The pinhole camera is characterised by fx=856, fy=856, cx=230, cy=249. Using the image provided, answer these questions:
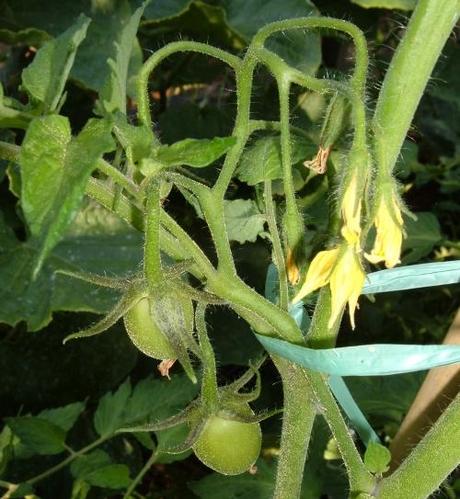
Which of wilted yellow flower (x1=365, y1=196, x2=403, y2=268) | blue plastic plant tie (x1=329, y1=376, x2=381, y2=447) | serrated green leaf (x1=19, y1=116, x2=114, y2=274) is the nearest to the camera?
serrated green leaf (x1=19, y1=116, x2=114, y2=274)

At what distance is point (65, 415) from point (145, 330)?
616 mm

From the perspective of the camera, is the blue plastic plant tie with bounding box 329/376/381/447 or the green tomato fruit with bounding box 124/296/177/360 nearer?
the green tomato fruit with bounding box 124/296/177/360

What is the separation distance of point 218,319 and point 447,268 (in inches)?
32.5

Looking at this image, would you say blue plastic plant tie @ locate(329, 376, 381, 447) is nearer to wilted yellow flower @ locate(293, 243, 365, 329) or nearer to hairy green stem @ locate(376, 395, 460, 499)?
hairy green stem @ locate(376, 395, 460, 499)

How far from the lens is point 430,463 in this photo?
0.72 metres

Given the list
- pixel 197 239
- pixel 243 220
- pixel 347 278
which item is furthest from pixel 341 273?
pixel 197 239

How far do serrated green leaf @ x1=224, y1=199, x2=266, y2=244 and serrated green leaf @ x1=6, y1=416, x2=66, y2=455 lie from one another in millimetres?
394

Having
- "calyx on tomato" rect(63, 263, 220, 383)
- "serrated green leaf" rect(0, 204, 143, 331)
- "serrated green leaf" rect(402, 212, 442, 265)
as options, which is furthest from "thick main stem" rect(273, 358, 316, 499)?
"serrated green leaf" rect(402, 212, 442, 265)

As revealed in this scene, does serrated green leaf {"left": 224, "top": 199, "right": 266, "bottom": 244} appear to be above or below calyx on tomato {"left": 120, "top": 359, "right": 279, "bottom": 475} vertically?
above

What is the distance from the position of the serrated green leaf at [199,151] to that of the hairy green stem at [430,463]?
0.32 m

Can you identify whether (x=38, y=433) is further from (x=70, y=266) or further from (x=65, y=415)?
(x=70, y=266)

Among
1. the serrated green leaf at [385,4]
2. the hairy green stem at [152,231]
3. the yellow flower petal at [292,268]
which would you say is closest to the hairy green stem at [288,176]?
the yellow flower petal at [292,268]

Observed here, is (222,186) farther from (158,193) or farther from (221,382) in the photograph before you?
(221,382)

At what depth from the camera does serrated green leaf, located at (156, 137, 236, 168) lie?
0.54 meters
